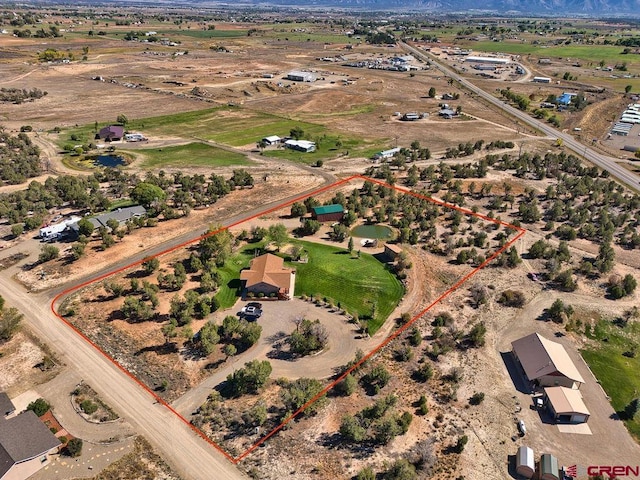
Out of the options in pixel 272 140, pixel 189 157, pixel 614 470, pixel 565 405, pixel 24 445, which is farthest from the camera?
pixel 272 140

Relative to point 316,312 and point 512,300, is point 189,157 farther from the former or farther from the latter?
point 512,300

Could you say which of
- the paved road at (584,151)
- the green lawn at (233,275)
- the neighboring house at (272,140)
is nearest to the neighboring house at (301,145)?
the neighboring house at (272,140)

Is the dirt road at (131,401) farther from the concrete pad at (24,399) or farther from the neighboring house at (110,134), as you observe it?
the neighboring house at (110,134)

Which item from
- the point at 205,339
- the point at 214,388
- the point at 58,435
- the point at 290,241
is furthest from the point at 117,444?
the point at 290,241

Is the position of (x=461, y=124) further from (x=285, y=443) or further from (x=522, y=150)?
(x=285, y=443)

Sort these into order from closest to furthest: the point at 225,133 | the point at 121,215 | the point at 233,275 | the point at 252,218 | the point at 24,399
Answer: the point at 24,399 → the point at 233,275 → the point at 121,215 → the point at 252,218 → the point at 225,133

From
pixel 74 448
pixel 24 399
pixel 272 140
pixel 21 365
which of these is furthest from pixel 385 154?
pixel 74 448

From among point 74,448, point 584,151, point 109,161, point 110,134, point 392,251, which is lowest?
point 74,448
